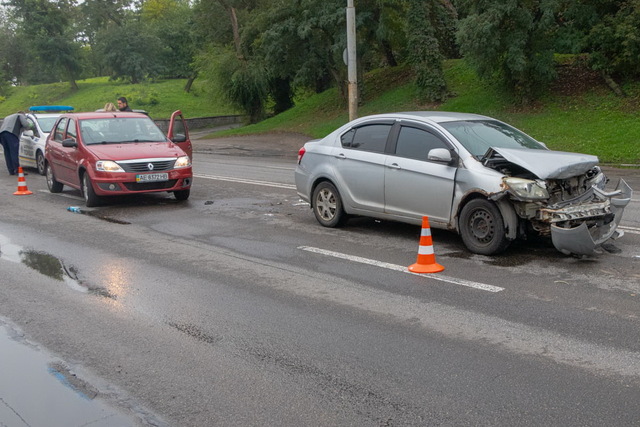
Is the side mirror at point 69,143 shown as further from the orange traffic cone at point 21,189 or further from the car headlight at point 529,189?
the car headlight at point 529,189

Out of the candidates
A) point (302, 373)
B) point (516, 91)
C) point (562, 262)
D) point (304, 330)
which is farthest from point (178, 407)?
point (516, 91)

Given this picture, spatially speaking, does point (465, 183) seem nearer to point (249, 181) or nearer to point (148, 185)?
point (148, 185)

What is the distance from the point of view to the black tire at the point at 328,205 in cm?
1006

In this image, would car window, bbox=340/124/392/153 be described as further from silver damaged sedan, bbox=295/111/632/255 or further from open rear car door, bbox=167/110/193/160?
open rear car door, bbox=167/110/193/160

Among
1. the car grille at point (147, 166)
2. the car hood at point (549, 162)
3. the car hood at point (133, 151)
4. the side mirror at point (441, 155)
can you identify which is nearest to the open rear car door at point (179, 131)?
the car hood at point (133, 151)

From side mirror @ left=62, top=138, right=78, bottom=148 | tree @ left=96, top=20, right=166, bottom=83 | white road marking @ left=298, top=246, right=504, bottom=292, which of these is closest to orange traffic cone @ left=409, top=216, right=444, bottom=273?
white road marking @ left=298, top=246, right=504, bottom=292

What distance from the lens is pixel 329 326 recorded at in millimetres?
5902

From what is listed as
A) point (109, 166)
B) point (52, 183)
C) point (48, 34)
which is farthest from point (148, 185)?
point (48, 34)

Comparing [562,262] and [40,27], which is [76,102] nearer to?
[40,27]

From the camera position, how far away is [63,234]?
10.5m

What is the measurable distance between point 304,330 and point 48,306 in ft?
8.70

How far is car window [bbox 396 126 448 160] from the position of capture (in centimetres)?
889

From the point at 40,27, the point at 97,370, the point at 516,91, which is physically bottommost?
the point at 97,370

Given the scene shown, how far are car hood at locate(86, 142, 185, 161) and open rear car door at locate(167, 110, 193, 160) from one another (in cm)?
137
